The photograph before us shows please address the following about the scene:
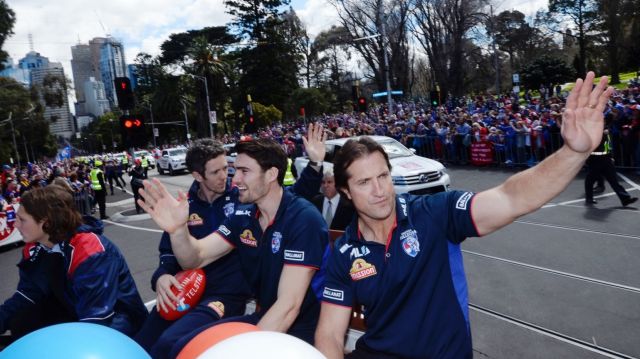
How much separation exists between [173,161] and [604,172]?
26034mm

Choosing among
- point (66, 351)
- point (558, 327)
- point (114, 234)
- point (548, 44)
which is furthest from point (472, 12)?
point (66, 351)

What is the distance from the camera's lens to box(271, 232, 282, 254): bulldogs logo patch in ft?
9.97

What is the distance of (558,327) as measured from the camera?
4.50 m

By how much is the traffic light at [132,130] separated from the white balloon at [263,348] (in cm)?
1130

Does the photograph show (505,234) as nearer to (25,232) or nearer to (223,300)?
(223,300)

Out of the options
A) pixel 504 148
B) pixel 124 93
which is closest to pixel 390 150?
pixel 504 148

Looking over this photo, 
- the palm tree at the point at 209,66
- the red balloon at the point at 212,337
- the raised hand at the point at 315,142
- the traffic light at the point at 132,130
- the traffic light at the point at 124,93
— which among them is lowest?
the red balloon at the point at 212,337

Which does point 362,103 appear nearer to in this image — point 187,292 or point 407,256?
point 187,292

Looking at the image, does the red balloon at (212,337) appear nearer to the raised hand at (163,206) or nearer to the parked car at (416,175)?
the raised hand at (163,206)

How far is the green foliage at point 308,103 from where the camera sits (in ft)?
178

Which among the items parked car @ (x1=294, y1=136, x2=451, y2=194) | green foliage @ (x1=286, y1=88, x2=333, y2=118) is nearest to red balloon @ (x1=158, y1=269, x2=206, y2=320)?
parked car @ (x1=294, y1=136, x2=451, y2=194)

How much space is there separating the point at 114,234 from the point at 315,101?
142 ft

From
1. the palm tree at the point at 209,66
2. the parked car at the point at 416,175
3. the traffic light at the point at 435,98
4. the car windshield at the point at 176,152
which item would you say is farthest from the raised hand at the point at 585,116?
the palm tree at the point at 209,66

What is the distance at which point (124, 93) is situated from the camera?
41.0 ft
